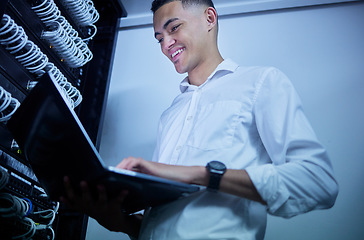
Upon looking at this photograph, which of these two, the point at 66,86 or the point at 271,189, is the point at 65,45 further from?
the point at 271,189

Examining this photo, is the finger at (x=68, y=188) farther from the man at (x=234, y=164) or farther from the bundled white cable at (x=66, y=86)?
the bundled white cable at (x=66, y=86)

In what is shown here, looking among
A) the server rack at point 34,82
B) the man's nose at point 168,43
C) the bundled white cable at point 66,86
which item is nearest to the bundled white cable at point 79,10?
the server rack at point 34,82

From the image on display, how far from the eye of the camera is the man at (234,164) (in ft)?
3.46

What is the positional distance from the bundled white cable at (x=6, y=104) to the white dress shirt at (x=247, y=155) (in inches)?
24.4

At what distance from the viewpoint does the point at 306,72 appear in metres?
2.00

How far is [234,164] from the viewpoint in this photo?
1.20 m

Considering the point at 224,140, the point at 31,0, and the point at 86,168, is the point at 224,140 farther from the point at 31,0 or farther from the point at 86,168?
the point at 31,0

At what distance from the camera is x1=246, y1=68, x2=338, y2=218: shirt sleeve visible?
1.04 meters

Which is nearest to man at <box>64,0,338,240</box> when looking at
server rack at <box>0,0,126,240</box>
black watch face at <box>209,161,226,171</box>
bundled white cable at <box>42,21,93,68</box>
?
black watch face at <box>209,161,226,171</box>

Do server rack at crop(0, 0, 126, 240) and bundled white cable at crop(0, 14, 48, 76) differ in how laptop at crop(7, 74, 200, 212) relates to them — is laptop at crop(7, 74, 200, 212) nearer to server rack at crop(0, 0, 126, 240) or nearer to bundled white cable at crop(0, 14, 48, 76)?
server rack at crop(0, 0, 126, 240)

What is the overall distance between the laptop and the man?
6 centimetres

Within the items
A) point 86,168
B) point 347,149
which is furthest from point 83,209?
point 347,149

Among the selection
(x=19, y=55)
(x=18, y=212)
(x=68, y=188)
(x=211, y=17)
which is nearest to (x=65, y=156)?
(x=68, y=188)

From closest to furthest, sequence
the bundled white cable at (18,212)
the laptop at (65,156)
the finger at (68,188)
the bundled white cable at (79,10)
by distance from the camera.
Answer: the laptop at (65,156) → the finger at (68,188) → the bundled white cable at (18,212) → the bundled white cable at (79,10)
